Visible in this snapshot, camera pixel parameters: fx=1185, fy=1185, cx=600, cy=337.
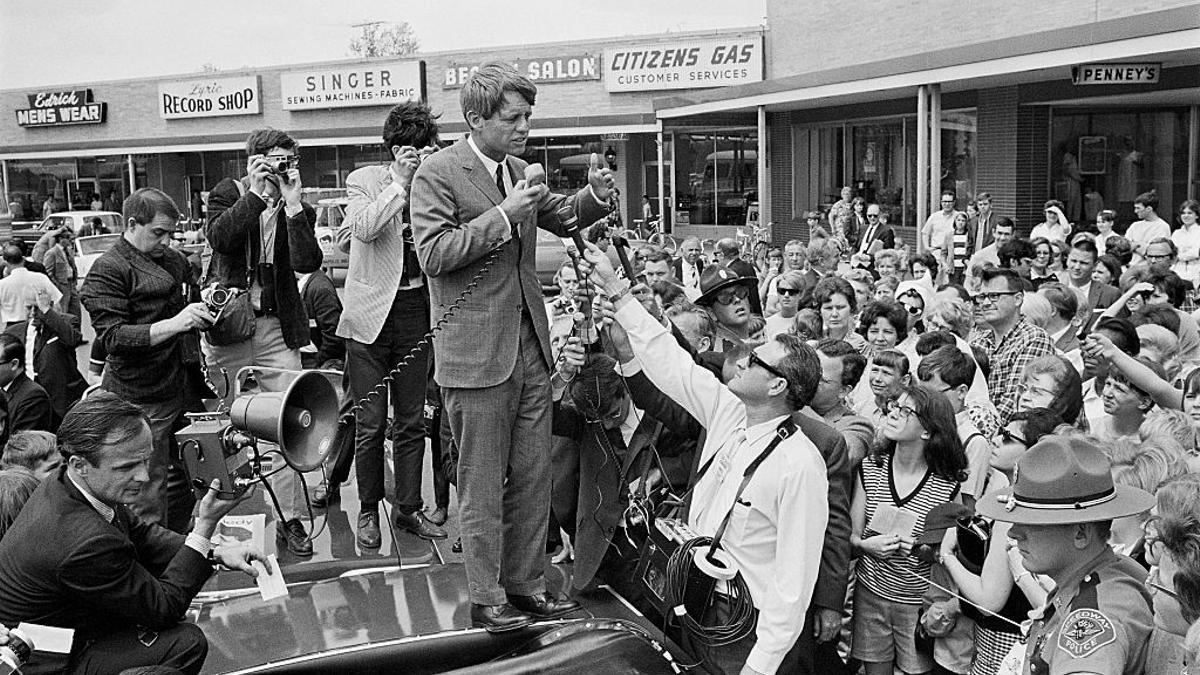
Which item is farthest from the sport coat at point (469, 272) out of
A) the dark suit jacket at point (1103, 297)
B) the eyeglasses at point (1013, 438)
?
the dark suit jacket at point (1103, 297)

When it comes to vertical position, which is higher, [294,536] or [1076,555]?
[1076,555]

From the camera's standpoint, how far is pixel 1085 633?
258 cm

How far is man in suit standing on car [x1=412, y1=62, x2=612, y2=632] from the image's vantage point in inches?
153

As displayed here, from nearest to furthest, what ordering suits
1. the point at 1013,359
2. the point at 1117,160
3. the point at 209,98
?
1. the point at 1013,359
2. the point at 1117,160
3. the point at 209,98

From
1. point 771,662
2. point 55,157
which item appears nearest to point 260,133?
point 771,662

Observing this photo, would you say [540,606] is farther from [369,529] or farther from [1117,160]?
[1117,160]

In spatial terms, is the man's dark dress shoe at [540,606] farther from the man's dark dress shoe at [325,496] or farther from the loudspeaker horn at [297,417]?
the man's dark dress shoe at [325,496]

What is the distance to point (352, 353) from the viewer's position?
17.9 feet

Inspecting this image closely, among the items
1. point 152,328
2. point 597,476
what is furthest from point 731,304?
point 152,328

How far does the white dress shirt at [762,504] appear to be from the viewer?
11.8ft

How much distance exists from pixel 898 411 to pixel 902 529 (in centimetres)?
42

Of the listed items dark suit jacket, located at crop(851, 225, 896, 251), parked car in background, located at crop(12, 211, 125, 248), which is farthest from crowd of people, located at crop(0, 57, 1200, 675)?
parked car in background, located at crop(12, 211, 125, 248)

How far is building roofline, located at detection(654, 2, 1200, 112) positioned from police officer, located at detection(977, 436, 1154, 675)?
1043cm

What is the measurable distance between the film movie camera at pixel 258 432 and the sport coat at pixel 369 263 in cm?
51
